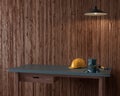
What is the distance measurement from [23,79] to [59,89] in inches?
35.1

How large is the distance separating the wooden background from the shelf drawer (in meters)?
0.79

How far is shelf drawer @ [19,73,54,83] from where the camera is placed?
4.02 m

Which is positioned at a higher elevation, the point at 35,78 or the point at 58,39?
the point at 58,39

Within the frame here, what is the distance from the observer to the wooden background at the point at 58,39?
4.54m

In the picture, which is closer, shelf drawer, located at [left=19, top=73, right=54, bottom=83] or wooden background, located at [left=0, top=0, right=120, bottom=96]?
shelf drawer, located at [left=19, top=73, right=54, bottom=83]

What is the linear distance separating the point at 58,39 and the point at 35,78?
37.6 inches

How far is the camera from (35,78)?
13.4 ft

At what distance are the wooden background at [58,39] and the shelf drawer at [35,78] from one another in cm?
79

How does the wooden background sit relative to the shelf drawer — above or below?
above

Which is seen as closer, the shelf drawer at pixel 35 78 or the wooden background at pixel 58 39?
the shelf drawer at pixel 35 78

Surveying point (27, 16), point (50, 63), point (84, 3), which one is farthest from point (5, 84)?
point (84, 3)

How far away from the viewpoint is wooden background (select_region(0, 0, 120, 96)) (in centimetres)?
454

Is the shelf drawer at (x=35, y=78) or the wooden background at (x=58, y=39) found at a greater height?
the wooden background at (x=58, y=39)

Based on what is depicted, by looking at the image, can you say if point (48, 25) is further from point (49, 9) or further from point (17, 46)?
point (17, 46)
